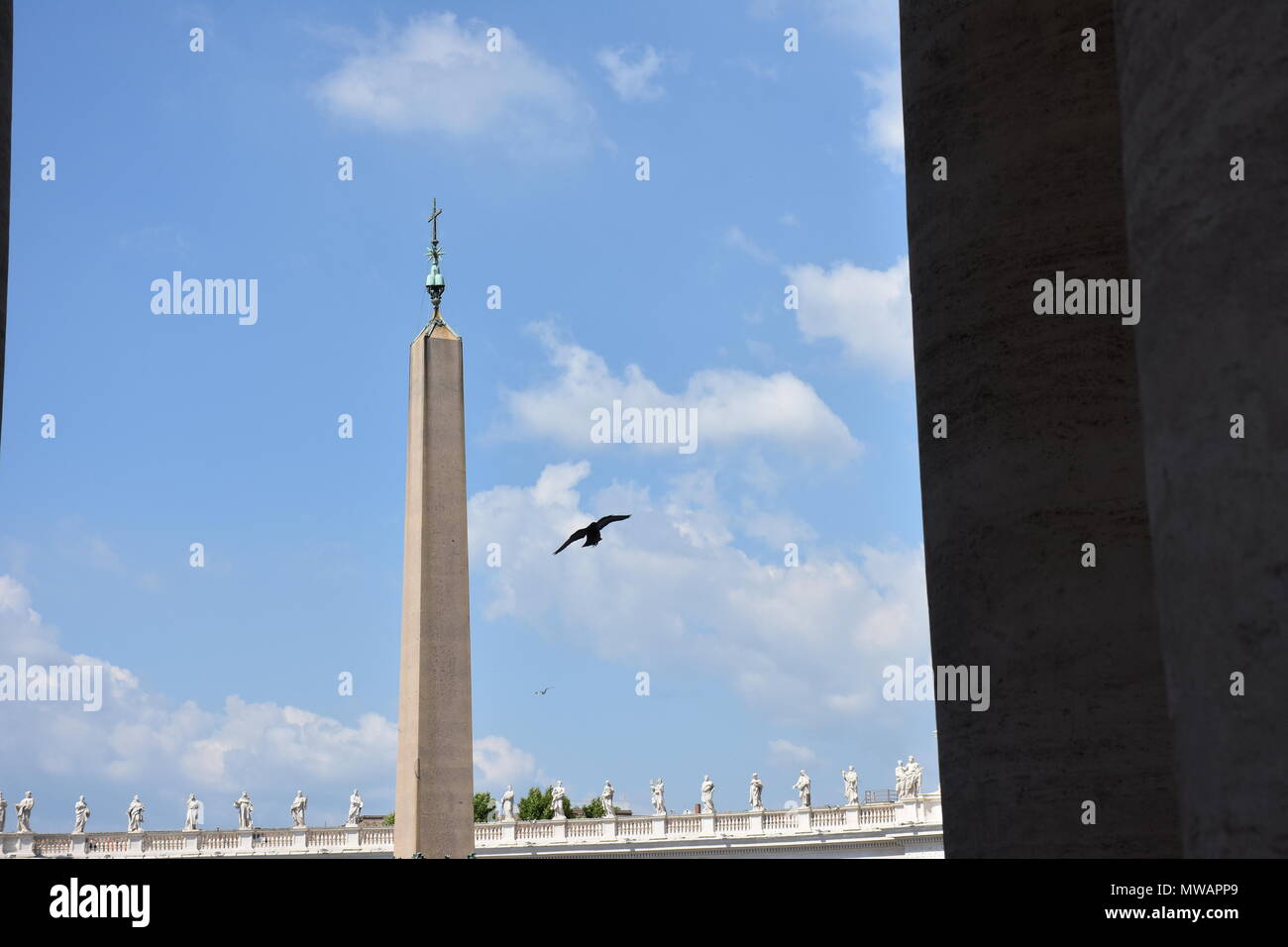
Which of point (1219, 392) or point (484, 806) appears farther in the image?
point (484, 806)

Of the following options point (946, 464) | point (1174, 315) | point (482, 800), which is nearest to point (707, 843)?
point (482, 800)

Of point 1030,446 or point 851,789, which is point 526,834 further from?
point 1030,446

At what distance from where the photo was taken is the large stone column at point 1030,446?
11.7 metres

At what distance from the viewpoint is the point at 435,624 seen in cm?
4491

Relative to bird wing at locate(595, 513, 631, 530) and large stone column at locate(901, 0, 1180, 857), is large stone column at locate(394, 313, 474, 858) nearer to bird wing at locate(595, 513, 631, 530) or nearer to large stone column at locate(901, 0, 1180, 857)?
bird wing at locate(595, 513, 631, 530)

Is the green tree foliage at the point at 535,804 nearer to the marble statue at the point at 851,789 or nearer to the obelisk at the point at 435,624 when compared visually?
the marble statue at the point at 851,789

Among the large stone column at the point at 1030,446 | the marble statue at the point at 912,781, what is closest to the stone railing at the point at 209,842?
the marble statue at the point at 912,781

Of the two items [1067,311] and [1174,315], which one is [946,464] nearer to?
[1067,311]

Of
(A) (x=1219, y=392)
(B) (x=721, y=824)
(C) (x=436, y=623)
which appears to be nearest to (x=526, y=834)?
(B) (x=721, y=824)

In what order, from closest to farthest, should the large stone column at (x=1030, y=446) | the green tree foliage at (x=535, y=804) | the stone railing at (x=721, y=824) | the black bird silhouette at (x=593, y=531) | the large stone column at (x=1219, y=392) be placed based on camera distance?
the large stone column at (x=1219, y=392) < the large stone column at (x=1030, y=446) < the black bird silhouette at (x=593, y=531) < the stone railing at (x=721, y=824) < the green tree foliage at (x=535, y=804)

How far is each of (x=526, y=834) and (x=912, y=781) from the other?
2396cm

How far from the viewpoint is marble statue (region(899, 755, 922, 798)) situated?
342ft

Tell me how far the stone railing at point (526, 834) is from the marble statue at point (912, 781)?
878mm

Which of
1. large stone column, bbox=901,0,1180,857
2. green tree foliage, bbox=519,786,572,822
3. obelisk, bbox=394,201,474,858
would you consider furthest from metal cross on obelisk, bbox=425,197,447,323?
green tree foliage, bbox=519,786,572,822
